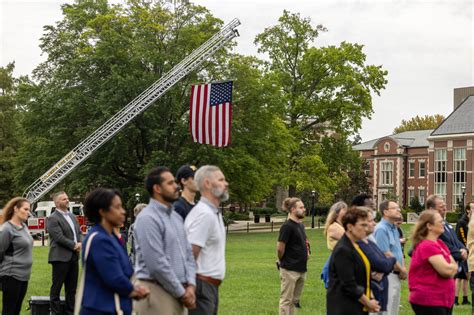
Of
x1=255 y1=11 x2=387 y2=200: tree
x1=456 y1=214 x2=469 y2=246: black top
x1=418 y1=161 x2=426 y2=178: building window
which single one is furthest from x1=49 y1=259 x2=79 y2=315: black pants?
x1=418 y1=161 x2=426 y2=178: building window

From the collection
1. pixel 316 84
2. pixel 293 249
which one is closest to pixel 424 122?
pixel 316 84

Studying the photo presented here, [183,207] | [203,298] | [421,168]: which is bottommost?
[203,298]

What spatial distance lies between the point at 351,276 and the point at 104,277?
97.0 inches

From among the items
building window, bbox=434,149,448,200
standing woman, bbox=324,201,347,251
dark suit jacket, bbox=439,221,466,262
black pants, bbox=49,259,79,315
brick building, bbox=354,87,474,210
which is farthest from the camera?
building window, bbox=434,149,448,200

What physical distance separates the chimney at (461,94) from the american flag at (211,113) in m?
72.6

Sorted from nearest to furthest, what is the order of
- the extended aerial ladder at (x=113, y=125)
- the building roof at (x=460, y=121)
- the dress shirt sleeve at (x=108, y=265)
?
the dress shirt sleeve at (x=108, y=265) → the extended aerial ladder at (x=113, y=125) → the building roof at (x=460, y=121)

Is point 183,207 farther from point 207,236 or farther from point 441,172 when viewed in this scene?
point 441,172

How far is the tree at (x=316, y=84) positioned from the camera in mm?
63156

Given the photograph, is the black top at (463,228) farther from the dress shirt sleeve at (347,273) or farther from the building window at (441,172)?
the building window at (441,172)

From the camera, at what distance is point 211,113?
20.0 meters

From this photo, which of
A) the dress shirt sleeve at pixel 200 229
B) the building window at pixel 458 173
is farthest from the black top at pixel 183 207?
the building window at pixel 458 173

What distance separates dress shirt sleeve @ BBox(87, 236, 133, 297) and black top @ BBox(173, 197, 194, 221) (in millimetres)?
2226

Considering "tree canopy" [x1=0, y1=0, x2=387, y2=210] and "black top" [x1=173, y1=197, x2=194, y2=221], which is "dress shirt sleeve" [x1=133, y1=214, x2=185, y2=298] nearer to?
"black top" [x1=173, y1=197, x2=194, y2=221]

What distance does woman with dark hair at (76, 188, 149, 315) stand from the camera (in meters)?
6.18
